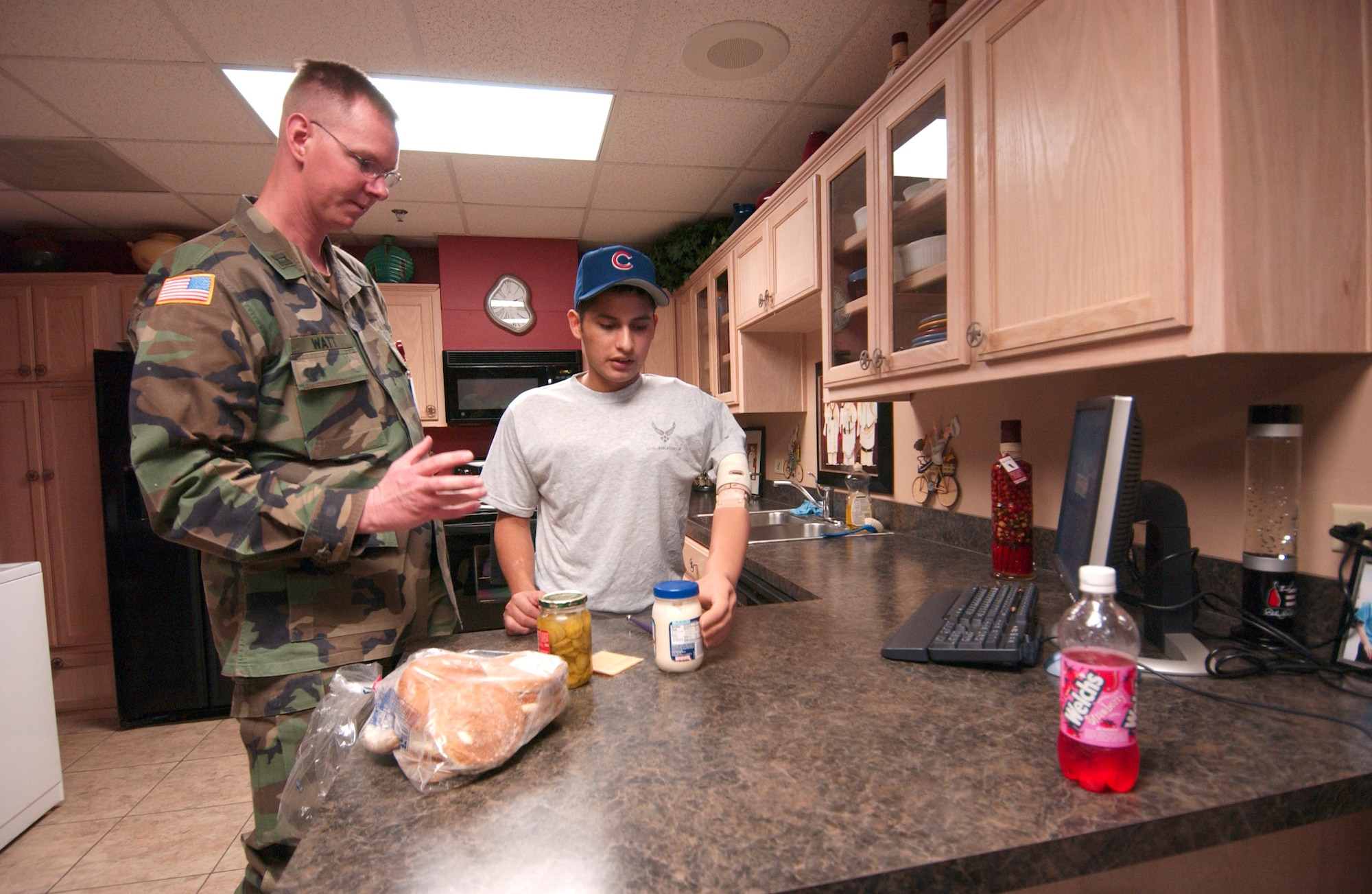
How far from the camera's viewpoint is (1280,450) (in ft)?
3.73

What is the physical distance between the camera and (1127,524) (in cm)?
95

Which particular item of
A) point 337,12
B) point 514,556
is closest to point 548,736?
point 514,556

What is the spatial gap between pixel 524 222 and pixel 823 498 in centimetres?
233

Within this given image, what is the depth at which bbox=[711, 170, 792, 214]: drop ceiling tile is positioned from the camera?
3258 millimetres

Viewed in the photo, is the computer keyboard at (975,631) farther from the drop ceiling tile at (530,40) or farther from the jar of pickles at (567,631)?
the drop ceiling tile at (530,40)

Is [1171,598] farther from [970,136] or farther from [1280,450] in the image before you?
[970,136]

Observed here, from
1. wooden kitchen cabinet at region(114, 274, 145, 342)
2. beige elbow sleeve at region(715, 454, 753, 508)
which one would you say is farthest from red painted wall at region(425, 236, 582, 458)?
beige elbow sleeve at region(715, 454, 753, 508)

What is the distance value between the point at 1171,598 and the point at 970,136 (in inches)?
40.1

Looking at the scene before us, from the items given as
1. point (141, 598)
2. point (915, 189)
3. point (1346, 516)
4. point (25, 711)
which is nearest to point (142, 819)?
point (25, 711)

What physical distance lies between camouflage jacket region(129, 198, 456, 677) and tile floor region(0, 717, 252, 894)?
159 cm

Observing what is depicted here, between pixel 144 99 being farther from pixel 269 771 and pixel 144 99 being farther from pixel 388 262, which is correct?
pixel 269 771

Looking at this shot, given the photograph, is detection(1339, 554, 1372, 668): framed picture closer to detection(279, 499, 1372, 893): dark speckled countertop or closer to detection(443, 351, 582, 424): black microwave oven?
detection(279, 499, 1372, 893): dark speckled countertop

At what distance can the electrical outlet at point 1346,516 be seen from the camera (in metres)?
1.06

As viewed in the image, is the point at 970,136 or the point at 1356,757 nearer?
the point at 1356,757
